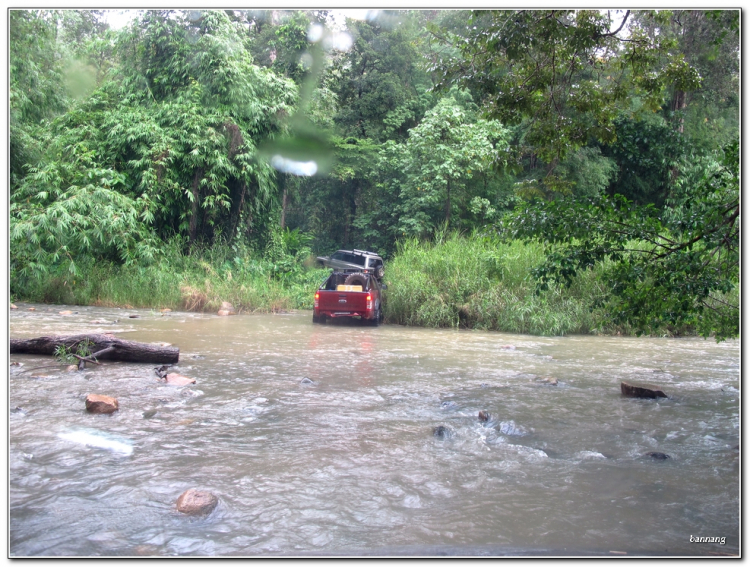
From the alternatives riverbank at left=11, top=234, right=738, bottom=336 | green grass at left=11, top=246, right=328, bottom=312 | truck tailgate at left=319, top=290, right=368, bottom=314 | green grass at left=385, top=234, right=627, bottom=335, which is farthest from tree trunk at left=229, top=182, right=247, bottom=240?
truck tailgate at left=319, top=290, right=368, bottom=314

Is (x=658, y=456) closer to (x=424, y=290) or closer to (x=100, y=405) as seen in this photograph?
(x=100, y=405)

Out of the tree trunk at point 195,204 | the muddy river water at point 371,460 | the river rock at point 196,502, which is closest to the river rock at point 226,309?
the tree trunk at point 195,204

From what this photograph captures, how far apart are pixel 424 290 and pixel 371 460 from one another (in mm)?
9728

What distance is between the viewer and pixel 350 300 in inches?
496

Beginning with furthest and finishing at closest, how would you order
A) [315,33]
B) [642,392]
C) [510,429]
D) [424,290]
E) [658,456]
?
[315,33] < [424,290] < [642,392] < [510,429] < [658,456]

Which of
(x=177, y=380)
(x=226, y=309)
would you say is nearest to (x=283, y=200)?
(x=226, y=309)

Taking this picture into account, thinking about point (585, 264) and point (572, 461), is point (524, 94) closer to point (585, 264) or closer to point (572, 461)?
point (585, 264)

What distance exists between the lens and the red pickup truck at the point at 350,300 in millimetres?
12625

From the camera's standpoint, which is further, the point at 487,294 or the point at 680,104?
the point at 680,104

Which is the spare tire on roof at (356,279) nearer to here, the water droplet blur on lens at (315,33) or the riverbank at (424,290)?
the riverbank at (424,290)

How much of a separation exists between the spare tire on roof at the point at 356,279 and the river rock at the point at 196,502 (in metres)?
10.0

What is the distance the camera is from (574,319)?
1260 centimetres

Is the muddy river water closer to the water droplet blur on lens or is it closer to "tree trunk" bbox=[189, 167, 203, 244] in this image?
"tree trunk" bbox=[189, 167, 203, 244]

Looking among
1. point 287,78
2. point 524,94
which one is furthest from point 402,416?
point 287,78
